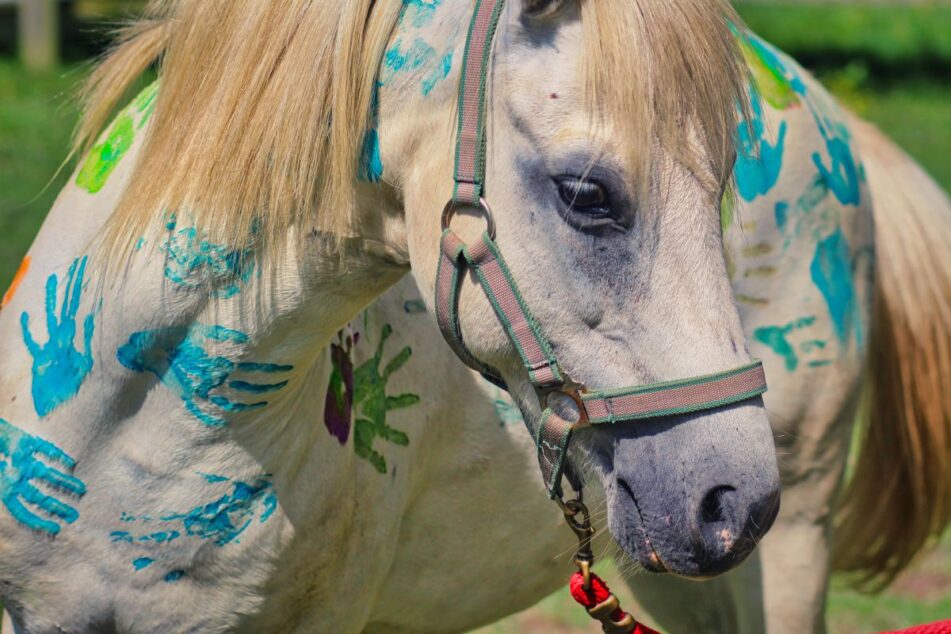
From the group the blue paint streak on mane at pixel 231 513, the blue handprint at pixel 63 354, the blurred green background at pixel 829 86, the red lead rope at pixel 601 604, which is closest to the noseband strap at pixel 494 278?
the red lead rope at pixel 601 604

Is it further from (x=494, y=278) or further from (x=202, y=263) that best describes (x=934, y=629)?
(x=202, y=263)

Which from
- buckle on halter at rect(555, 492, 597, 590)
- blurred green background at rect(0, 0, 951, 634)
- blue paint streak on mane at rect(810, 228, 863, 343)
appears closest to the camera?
buckle on halter at rect(555, 492, 597, 590)

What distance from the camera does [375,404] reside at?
227 centimetres

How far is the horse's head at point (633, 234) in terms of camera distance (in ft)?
5.36

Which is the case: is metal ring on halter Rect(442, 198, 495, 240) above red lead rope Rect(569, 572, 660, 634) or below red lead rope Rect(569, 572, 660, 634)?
above

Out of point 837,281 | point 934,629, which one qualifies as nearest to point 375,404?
point 934,629

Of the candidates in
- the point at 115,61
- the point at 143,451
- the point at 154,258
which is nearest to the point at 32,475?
the point at 143,451

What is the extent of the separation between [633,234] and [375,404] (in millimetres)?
779

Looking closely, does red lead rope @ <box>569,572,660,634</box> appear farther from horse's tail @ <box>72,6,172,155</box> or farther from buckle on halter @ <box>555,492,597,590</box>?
horse's tail @ <box>72,6,172,155</box>

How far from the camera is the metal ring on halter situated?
170cm

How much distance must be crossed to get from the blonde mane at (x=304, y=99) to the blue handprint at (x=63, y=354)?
0.13 m

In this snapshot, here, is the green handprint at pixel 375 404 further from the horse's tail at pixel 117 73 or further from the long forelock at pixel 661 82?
the long forelock at pixel 661 82

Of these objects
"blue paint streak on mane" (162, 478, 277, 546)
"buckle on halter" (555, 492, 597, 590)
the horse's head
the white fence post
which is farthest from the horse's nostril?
the white fence post

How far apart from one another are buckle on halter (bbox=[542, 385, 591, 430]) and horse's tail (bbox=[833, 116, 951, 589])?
1686 millimetres
